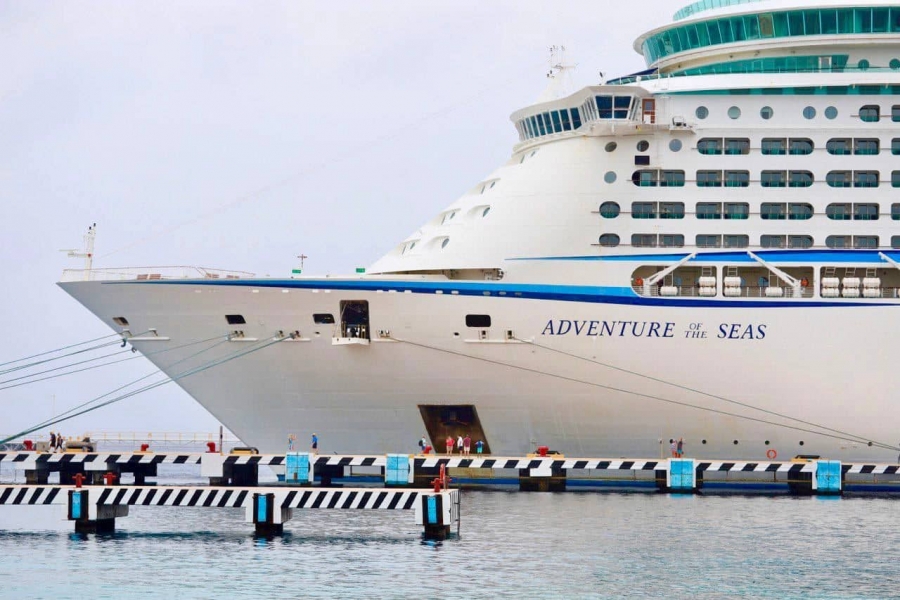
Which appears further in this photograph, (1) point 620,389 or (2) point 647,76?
(2) point 647,76

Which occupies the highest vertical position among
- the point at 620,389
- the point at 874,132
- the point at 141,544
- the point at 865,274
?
the point at 874,132

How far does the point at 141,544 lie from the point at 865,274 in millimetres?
20306

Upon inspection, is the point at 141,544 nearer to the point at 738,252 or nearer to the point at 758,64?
the point at 738,252

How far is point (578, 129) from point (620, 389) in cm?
704

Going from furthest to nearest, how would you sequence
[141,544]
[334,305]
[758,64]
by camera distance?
[758,64] → [334,305] → [141,544]

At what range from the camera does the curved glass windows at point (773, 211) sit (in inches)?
1522

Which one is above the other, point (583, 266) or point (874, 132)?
point (874, 132)

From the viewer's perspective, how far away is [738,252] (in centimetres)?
3788

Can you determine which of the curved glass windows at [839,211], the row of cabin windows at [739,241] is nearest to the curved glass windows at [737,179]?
the row of cabin windows at [739,241]

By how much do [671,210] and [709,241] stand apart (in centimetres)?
125

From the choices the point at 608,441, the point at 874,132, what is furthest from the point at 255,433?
Answer: the point at 874,132

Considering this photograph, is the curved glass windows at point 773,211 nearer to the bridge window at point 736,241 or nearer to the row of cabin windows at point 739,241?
the row of cabin windows at point 739,241

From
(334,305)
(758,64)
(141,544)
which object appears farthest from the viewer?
(758,64)

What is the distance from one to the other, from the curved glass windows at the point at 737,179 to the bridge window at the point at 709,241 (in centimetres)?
150
